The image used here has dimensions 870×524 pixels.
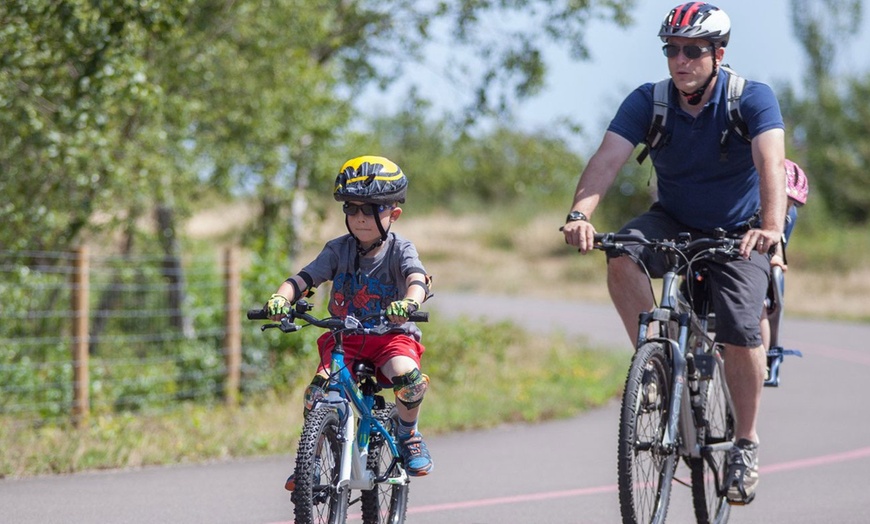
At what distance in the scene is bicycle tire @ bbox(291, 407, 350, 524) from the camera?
4910 millimetres

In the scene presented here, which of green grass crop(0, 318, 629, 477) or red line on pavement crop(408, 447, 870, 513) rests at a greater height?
green grass crop(0, 318, 629, 477)

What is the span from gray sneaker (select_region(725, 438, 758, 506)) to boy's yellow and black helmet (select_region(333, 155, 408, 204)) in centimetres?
209

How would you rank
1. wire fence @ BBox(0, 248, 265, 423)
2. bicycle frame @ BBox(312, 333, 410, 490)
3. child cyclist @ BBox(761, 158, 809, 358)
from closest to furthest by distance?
bicycle frame @ BBox(312, 333, 410, 490) → child cyclist @ BBox(761, 158, 809, 358) → wire fence @ BBox(0, 248, 265, 423)

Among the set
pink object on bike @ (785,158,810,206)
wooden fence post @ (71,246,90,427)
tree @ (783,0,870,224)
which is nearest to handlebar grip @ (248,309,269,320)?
pink object on bike @ (785,158,810,206)

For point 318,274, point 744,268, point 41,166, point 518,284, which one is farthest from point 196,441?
point 518,284

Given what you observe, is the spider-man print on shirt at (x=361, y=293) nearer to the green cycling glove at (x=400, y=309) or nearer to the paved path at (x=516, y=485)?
the green cycling glove at (x=400, y=309)

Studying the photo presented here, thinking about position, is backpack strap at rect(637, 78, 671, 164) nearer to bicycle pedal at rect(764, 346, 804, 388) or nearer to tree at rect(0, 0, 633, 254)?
bicycle pedal at rect(764, 346, 804, 388)

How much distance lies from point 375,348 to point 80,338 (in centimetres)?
651

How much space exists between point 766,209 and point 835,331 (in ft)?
61.9

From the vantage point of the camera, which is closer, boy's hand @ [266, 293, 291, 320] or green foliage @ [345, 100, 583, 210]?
boy's hand @ [266, 293, 291, 320]

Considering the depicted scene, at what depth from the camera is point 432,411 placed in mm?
11906

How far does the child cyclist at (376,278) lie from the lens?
547 cm

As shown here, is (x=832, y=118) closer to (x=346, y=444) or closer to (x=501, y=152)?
(x=501, y=152)

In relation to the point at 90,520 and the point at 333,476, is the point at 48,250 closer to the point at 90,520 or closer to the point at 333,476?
the point at 90,520
